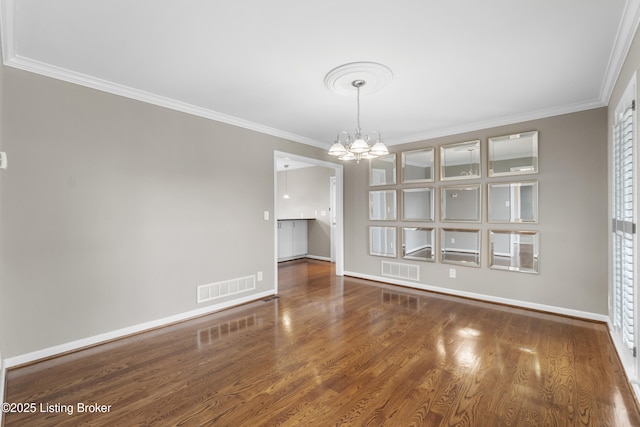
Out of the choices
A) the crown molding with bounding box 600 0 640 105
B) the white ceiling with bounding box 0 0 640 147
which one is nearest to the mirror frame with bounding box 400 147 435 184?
the white ceiling with bounding box 0 0 640 147

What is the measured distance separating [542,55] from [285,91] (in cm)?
227

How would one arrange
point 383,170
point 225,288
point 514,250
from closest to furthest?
point 225,288, point 514,250, point 383,170

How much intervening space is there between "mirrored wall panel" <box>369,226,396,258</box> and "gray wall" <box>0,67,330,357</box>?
2432 mm

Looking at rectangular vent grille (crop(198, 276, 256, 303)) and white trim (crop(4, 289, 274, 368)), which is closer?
white trim (crop(4, 289, 274, 368))

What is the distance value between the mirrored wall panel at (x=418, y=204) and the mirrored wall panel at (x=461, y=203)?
184 mm

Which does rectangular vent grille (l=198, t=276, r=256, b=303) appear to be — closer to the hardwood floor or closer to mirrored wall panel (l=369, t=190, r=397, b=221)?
the hardwood floor

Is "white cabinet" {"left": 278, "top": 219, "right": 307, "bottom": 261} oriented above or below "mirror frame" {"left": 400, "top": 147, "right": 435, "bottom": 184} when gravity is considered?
below

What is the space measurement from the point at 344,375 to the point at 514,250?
10.0ft

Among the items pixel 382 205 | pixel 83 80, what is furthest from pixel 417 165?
pixel 83 80

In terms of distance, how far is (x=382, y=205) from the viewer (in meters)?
5.34

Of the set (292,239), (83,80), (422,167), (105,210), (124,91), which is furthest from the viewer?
(292,239)

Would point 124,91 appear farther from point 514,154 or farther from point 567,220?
point 567,220

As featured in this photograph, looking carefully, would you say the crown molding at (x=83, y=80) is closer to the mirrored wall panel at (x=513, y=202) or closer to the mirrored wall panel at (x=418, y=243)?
the mirrored wall panel at (x=418, y=243)

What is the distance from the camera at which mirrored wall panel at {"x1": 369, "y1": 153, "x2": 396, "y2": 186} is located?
5195 mm
